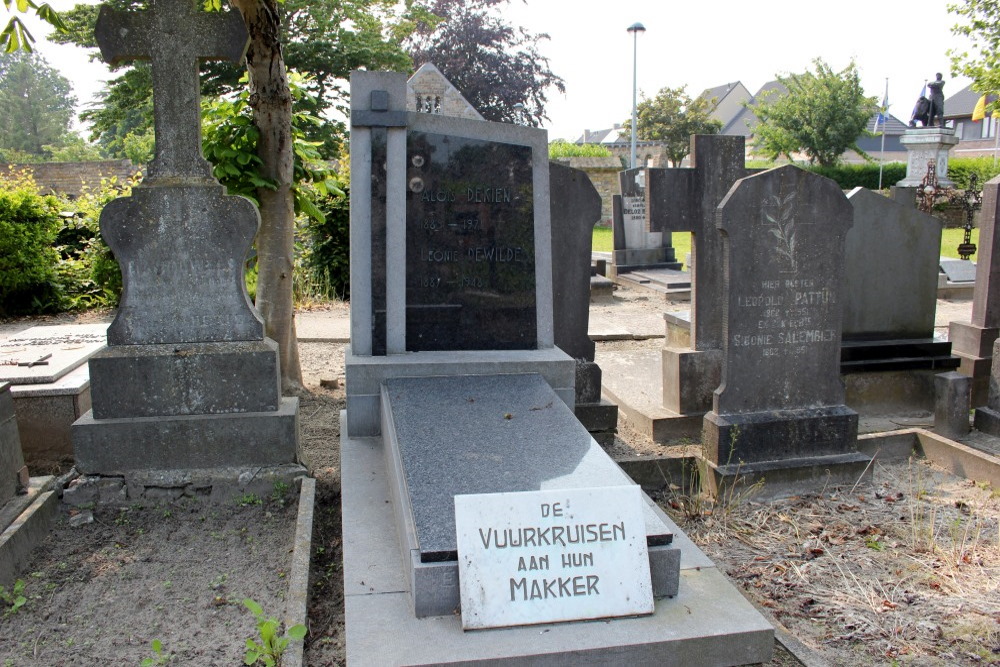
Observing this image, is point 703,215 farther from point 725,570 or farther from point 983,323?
point 725,570

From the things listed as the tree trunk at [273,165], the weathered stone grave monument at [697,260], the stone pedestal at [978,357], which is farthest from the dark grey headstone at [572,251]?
the stone pedestal at [978,357]

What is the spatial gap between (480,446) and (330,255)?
9.24 meters

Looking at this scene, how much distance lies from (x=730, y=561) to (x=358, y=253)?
257cm

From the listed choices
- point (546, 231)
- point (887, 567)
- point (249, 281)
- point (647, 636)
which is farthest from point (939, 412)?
point (249, 281)

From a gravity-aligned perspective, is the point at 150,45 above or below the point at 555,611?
above

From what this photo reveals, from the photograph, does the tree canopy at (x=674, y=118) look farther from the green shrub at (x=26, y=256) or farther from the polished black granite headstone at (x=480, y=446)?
the polished black granite headstone at (x=480, y=446)

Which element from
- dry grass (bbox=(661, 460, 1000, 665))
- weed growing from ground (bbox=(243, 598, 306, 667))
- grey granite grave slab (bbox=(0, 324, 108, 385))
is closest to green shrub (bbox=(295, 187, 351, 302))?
grey granite grave slab (bbox=(0, 324, 108, 385))

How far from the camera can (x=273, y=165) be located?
600 cm

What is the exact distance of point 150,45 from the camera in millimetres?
4316

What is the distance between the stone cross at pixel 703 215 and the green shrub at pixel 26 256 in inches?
304

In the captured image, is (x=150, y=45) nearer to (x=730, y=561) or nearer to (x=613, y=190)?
(x=730, y=561)

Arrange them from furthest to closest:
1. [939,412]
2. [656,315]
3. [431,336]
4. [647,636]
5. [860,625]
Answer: [656,315] → [939,412] → [431,336] → [860,625] → [647,636]

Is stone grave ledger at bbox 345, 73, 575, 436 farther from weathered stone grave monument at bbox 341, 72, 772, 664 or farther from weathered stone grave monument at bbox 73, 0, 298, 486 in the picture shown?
weathered stone grave monument at bbox 73, 0, 298, 486

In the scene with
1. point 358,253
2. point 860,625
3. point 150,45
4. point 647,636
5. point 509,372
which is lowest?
point 860,625
